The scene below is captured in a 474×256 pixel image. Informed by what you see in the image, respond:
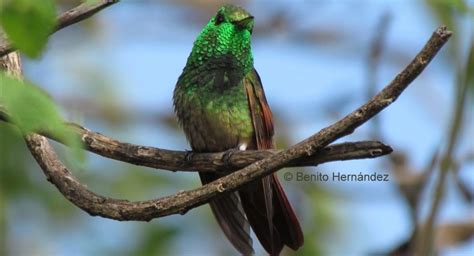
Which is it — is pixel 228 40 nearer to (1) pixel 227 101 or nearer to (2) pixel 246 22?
(2) pixel 246 22

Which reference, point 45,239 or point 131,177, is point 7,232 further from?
point 131,177

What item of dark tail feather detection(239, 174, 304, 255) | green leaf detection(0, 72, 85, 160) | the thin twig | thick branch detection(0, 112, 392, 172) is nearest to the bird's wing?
dark tail feather detection(239, 174, 304, 255)

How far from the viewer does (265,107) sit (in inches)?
181

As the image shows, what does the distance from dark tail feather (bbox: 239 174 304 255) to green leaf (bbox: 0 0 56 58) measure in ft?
8.68

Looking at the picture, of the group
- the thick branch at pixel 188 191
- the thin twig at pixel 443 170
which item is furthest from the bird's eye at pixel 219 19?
the thick branch at pixel 188 191

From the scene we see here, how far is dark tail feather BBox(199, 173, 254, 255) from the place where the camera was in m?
4.11

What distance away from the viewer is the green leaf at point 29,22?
145 cm

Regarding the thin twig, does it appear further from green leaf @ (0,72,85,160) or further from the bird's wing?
green leaf @ (0,72,85,160)

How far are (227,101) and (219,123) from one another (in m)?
0.13

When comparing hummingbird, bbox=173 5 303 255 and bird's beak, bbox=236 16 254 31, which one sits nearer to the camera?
hummingbird, bbox=173 5 303 255

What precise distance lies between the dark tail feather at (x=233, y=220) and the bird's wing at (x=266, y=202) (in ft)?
0.19

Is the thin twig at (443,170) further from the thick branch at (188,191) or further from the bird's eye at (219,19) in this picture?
the bird's eye at (219,19)

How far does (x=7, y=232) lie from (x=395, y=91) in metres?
4.30

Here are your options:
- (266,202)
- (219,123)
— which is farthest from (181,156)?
(219,123)
